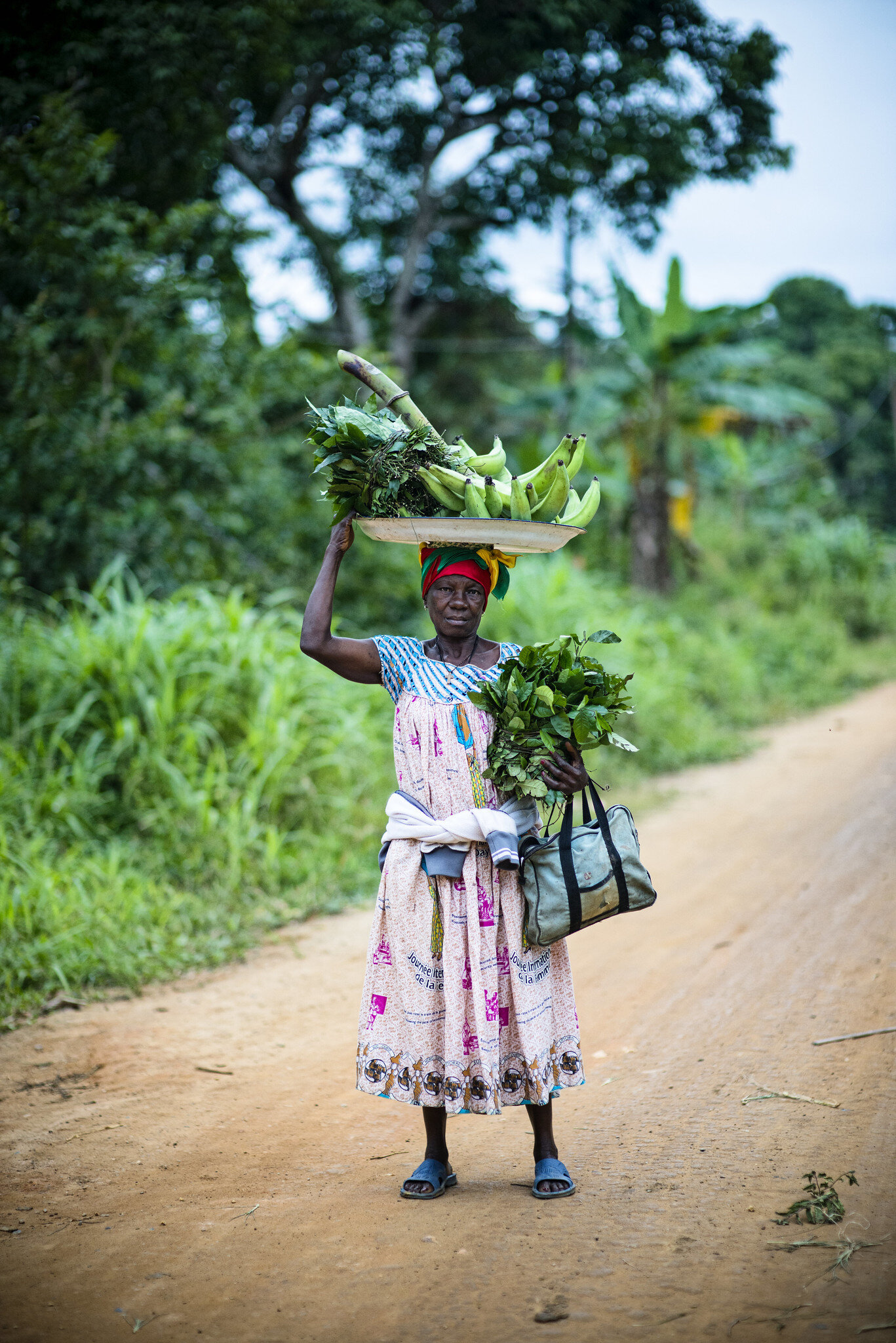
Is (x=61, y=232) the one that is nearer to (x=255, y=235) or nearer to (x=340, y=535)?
(x=255, y=235)

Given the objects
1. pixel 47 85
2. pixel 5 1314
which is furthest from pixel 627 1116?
pixel 47 85

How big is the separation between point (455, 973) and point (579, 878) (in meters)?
0.41

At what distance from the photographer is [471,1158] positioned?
314 centimetres

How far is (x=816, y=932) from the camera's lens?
4.99m

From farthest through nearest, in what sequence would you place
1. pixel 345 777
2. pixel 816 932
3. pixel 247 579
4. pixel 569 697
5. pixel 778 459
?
1. pixel 778 459
2. pixel 247 579
3. pixel 345 777
4. pixel 816 932
5. pixel 569 697

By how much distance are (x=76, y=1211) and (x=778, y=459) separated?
24164 mm

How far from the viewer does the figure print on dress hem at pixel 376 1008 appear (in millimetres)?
2793

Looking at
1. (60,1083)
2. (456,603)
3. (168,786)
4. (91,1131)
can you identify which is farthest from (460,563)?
(168,786)

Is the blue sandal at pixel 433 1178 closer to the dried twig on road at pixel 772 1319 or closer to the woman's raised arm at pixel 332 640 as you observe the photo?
the dried twig on road at pixel 772 1319

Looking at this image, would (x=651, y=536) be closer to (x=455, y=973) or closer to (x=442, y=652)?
(x=442, y=652)

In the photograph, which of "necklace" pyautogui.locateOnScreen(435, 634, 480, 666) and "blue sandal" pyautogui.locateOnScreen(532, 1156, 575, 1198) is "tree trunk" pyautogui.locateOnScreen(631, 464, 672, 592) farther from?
"blue sandal" pyautogui.locateOnScreen(532, 1156, 575, 1198)

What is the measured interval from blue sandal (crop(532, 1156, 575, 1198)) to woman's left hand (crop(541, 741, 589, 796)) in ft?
3.35

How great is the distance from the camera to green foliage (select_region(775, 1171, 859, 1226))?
2545 millimetres

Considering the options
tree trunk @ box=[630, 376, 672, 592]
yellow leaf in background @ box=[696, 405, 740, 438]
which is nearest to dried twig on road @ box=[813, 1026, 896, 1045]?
tree trunk @ box=[630, 376, 672, 592]
